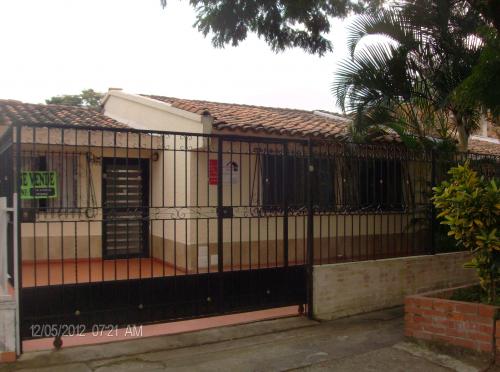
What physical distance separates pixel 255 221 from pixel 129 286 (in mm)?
4582

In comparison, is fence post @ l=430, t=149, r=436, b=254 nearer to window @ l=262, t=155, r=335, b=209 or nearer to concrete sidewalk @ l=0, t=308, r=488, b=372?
window @ l=262, t=155, r=335, b=209

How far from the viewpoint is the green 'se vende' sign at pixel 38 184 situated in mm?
5086

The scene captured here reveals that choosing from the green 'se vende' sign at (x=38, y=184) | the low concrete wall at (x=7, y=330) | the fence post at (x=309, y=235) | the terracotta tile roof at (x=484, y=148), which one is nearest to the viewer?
the low concrete wall at (x=7, y=330)

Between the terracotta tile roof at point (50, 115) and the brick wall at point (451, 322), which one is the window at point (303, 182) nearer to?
the brick wall at point (451, 322)

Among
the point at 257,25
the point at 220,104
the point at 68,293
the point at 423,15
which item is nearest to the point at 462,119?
the point at 423,15

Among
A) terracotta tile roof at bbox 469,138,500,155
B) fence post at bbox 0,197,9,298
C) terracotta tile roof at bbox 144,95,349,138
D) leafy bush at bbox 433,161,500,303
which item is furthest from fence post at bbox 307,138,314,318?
terracotta tile roof at bbox 469,138,500,155

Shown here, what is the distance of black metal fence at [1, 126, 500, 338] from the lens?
5.16 m

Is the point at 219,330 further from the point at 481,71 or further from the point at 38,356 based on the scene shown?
the point at 481,71

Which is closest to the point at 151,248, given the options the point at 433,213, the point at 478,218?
the point at 478,218

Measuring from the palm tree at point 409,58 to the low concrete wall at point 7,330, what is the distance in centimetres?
555

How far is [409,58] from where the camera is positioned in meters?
8.02

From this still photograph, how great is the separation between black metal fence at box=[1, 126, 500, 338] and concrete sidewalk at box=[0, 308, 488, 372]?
1.02ft

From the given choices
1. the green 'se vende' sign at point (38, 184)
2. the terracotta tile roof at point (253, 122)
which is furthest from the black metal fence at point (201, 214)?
the terracotta tile roof at point (253, 122)

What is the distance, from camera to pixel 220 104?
39.2ft
